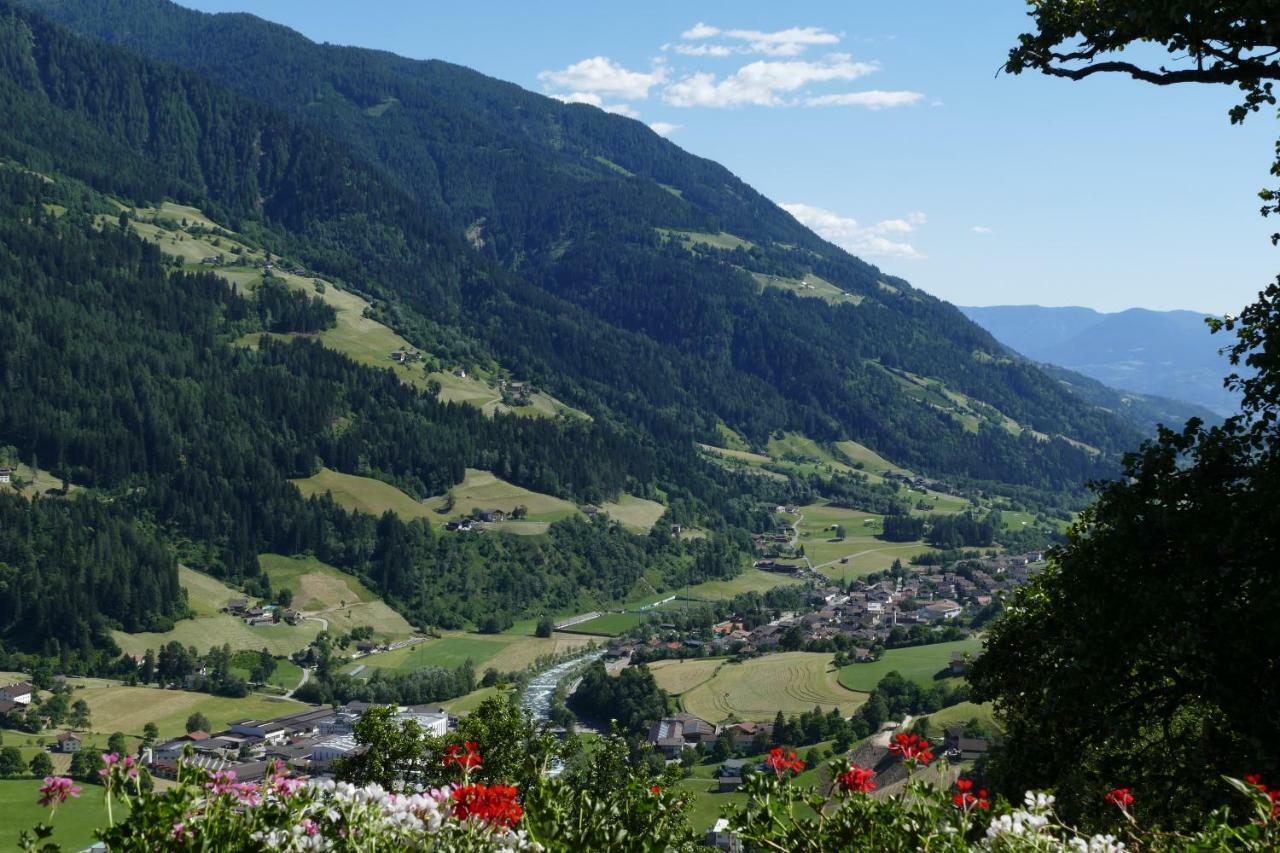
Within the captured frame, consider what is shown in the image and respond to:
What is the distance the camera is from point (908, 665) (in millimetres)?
124688

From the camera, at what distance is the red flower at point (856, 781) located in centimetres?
946

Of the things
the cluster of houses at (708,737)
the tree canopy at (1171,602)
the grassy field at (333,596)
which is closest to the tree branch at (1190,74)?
the tree canopy at (1171,602)

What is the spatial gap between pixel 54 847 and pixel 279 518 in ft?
603

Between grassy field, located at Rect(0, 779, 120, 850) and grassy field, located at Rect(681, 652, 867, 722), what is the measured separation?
56.2 metres

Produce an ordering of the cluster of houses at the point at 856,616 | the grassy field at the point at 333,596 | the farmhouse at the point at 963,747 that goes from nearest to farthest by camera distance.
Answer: the farmhouse at the point at 963,747
the cluster of houses at the point at 856,616
the grassy field at the point at 333,596

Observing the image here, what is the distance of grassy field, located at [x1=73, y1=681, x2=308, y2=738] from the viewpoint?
11244 centimetres

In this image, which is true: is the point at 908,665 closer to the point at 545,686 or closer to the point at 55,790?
the point at 545,686

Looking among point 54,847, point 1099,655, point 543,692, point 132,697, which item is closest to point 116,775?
point 54,847

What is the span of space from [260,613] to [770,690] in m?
74.0

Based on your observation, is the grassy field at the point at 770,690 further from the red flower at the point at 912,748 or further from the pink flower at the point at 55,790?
the pink flower at the point at 55,790

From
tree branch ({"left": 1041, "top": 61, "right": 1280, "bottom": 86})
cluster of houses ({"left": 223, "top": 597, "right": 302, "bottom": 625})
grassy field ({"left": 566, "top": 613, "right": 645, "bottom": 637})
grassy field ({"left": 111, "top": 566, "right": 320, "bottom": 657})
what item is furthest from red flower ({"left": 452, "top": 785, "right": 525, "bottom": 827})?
grassy field ({"left": 566, "top": 613, "right": 645, "bottom": 637})

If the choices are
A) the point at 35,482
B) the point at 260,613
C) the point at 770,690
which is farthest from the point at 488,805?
the point at 35,482

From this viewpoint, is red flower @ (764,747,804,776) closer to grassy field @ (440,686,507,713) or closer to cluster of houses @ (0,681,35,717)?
grassy field @ (440,686,507,713)

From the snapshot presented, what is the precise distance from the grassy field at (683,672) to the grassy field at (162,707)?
133 ft
